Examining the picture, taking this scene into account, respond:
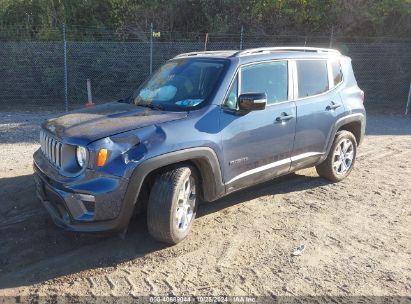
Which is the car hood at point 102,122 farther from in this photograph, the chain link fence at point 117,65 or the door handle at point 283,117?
the chain link fence at point 117,65

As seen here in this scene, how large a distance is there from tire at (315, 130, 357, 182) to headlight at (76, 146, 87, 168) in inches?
137

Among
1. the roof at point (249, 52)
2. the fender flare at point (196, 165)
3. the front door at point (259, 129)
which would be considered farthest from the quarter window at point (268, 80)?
the fender flare at point (196, 165)

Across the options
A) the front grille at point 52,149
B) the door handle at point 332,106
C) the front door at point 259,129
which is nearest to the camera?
the front grille at point 52,149

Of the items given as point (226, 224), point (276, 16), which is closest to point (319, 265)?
point (226, 224)

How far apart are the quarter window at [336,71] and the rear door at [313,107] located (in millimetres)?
24

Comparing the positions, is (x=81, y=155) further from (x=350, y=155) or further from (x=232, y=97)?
(x=350, y=155)

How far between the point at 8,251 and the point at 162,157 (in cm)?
169

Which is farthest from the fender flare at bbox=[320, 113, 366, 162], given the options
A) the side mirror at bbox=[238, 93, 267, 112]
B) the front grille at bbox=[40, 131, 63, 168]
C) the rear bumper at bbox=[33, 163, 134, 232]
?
the front grille at bbox=[40, 131, 63, 168]

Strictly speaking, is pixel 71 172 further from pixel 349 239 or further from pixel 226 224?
pixel 349 239

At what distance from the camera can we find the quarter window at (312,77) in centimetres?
538

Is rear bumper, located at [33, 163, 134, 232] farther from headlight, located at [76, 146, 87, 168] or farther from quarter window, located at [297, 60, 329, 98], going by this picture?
quarter window, located at [297, 60, 329, 98]

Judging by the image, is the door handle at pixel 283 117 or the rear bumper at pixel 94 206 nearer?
the rear bumper at pixel 94 206

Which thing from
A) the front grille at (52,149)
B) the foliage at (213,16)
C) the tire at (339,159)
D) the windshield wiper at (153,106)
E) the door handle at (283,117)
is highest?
the foliage at (213,16)

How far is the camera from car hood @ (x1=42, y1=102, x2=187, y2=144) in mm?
3848
